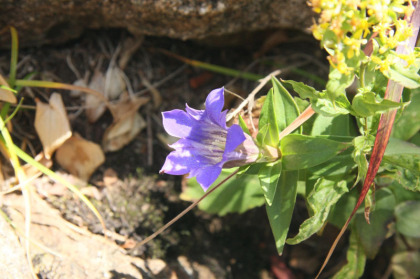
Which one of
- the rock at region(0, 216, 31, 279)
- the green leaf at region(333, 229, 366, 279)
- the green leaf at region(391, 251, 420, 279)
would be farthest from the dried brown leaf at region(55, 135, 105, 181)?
the green leaf at region(391, 251, 420, 279)

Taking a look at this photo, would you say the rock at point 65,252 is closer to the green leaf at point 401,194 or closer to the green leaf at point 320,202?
the green leaf at point 320,202

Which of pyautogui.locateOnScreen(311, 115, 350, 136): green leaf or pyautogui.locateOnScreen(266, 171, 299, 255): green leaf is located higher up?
pyautogui.locateOnScreen(311, 115, 350, 136): green leaf

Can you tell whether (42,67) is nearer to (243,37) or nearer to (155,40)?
(155,40)

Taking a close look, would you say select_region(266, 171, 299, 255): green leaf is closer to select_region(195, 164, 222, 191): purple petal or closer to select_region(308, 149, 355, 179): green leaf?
select_region(308, 149, 355, 179): green leaf

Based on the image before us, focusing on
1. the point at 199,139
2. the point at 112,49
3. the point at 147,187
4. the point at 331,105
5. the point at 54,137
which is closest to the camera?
the point at 331,105

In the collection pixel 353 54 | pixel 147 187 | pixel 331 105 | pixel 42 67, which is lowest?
pixel 147 187

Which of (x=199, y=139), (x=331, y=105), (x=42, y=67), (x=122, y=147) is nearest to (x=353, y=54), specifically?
(x=331, y=105)

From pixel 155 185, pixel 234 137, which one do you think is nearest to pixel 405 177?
pixel 234 137
